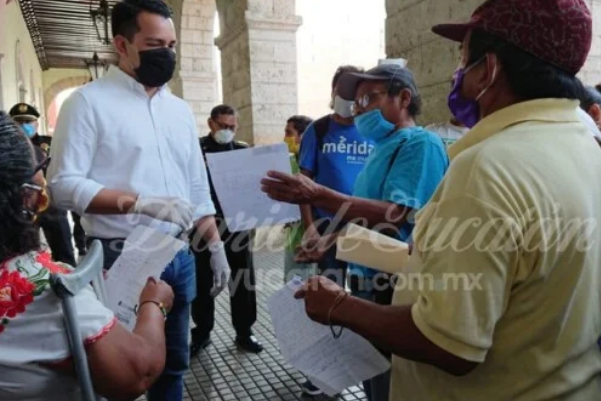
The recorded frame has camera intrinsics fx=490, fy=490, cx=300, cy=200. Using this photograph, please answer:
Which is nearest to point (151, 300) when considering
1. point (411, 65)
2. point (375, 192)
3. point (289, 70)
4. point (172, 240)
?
point (172, 240)

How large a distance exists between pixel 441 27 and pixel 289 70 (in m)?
4.56

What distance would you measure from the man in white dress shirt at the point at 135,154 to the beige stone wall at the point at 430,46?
65.8 inches

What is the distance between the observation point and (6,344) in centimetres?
90

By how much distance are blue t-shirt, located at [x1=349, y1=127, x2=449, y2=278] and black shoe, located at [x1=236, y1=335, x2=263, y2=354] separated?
1693 millimetres

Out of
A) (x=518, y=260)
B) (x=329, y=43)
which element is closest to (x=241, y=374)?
(x=518, y=260)

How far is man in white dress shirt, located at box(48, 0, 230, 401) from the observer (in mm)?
1632

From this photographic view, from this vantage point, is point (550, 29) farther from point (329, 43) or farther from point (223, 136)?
point (329, 43)

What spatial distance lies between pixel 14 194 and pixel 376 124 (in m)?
1.15

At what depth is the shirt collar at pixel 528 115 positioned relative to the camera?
2.88 ft

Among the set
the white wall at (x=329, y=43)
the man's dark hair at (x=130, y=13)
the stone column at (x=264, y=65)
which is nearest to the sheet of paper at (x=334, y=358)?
the man's dark hair at (x=130, y=13)

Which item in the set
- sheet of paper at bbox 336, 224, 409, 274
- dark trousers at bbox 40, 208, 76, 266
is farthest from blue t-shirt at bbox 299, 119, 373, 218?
dark trousers at bbox 40, 208, 76, 266

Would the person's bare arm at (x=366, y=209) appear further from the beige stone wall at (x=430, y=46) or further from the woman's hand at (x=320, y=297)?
the beige stone wall at (x=430, y=46)

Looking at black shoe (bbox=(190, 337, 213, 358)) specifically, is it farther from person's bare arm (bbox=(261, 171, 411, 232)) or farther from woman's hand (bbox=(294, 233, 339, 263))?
person's bare arm (bbox=(261, 171, 411, 232))

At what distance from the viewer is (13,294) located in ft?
2.92
